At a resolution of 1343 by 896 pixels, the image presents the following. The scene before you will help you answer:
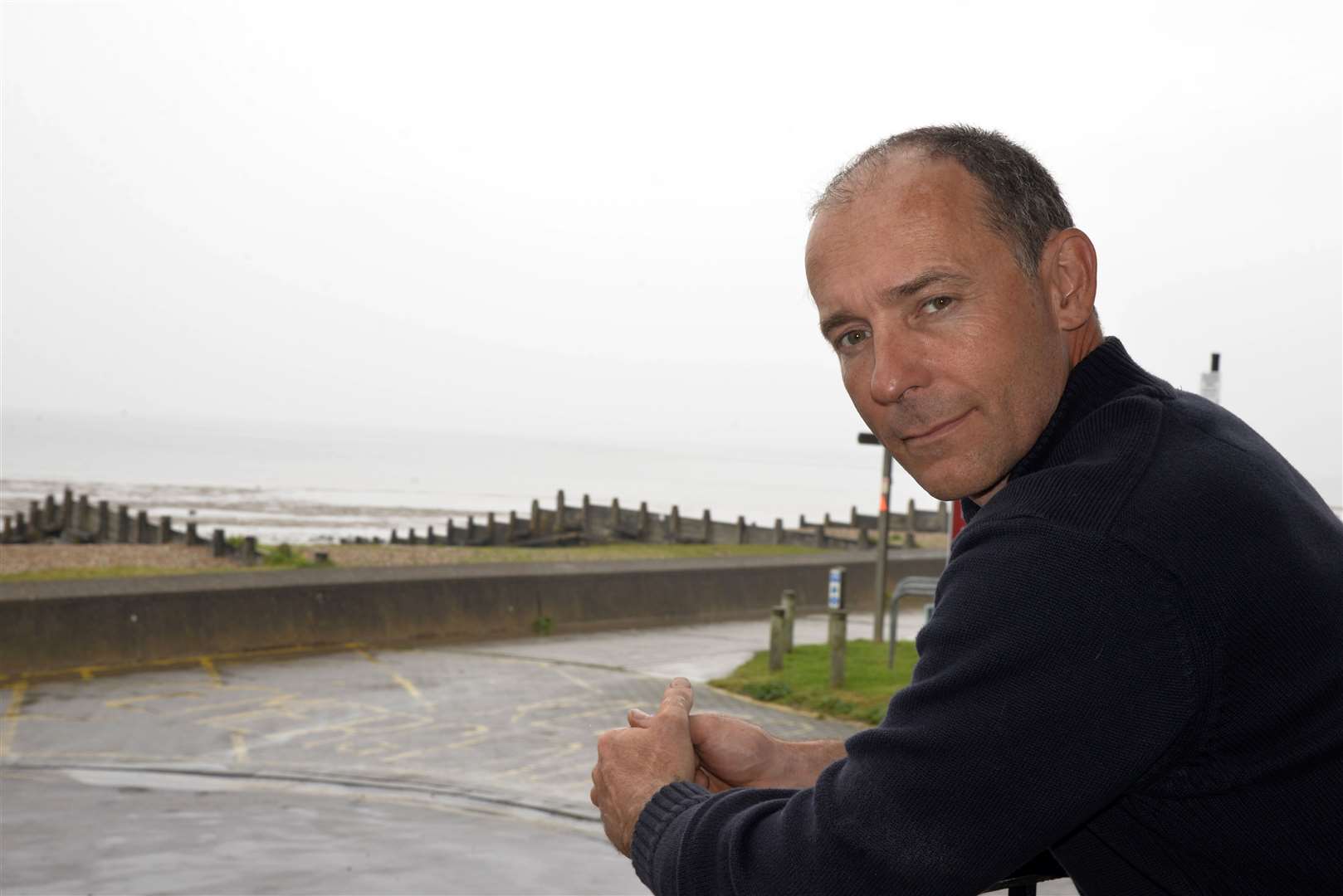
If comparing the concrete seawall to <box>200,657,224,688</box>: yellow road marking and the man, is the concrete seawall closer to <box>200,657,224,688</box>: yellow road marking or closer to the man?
<box>200,657,224,688</box>: yellow road marking

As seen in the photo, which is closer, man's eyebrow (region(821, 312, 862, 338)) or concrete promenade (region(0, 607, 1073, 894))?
man's eyebrow (region(821, 312, 862, 338))

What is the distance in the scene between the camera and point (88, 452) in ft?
376

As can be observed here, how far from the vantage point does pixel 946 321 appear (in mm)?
→ 1829

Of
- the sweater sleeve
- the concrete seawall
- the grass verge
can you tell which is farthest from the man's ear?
the concrete seawall

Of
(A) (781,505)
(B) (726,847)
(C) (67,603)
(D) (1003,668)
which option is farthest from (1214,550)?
(A) (781,505)

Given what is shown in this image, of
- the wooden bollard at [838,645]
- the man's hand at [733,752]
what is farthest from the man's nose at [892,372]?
the wooden bollard at [838,645]

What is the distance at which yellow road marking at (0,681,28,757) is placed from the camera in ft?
28.0

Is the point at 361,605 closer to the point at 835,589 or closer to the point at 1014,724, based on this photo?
the point at 835,589

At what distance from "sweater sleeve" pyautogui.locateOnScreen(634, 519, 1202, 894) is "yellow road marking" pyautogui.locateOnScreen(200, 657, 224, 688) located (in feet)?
33.1

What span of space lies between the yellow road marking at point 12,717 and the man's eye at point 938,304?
8.20 metres

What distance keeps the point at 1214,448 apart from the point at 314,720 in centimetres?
881

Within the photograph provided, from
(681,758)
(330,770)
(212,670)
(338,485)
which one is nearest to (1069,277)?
(681,758)

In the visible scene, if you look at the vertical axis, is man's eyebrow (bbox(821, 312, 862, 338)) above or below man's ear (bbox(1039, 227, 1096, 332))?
below

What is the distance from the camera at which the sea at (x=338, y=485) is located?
57.8 metres
